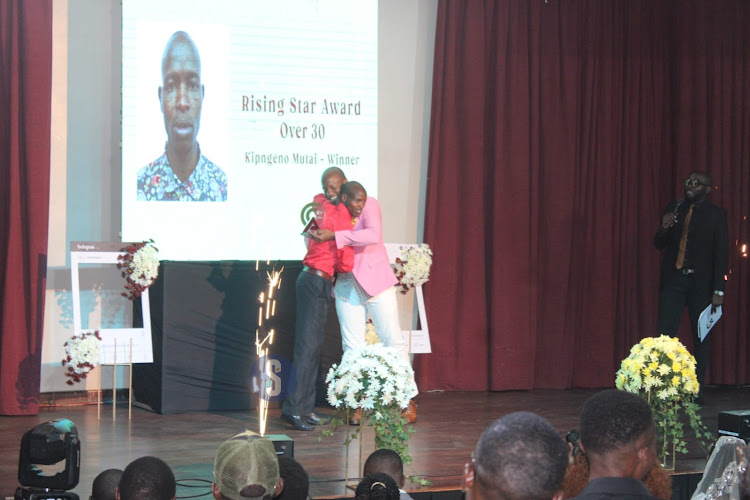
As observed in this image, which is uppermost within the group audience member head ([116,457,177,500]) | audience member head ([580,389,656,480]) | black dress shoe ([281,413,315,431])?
audience member head ([580,389,656,480])

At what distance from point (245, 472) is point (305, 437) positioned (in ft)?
10.4

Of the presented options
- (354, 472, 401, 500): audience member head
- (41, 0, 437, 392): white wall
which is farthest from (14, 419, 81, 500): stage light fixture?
(41, 0, 437, 392): white wall

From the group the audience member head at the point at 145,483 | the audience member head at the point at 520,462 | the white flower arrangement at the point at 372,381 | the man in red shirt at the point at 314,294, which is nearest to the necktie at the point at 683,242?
the man in red shirt at the point at 314,294

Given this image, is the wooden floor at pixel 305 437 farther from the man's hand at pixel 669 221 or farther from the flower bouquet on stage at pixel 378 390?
the man's hand at pixel 669 221

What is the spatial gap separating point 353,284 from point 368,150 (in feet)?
5.20

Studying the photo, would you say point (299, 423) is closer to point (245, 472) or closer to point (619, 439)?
point (245, 472)

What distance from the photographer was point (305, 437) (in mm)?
5305

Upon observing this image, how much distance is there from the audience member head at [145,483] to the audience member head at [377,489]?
1.86 ft

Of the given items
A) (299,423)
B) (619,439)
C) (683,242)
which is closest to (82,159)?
(299,423)

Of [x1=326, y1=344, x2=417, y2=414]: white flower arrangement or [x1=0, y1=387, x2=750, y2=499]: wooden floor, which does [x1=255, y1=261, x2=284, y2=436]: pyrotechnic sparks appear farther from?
[x1=326, y1=344, x2=417, y2=414]: white flower arrangement

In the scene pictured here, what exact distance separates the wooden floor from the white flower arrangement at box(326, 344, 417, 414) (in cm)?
44

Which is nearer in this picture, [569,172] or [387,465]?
[387,465]

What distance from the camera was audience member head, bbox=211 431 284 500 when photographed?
7.16ft

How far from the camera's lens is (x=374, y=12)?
684 centimetres
